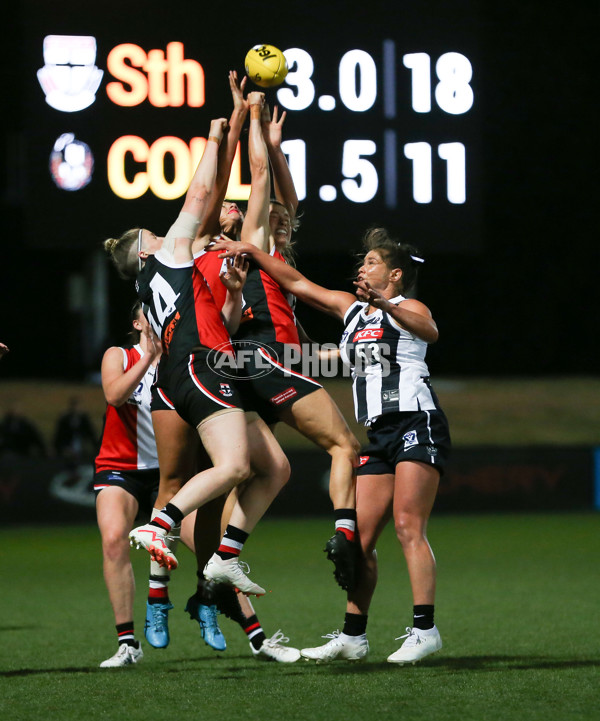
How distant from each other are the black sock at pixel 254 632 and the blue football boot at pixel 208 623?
126 millimetres

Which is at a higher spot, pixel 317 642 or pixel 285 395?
pixel 285 395

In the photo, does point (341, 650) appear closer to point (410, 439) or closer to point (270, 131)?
point (410, 439)

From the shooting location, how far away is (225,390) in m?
4.88

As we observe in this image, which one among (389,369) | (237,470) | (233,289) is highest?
(233,289)

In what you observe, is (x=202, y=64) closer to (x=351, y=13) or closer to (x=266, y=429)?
(x=351, y=13)

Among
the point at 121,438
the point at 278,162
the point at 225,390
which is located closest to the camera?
the point at 225,390

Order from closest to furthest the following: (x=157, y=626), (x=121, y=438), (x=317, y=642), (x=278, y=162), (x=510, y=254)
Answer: (x=157, y=626)
(x=121, y=438)
(x=278, y=162)
(x=317, y=642)
(x=510, y=254)

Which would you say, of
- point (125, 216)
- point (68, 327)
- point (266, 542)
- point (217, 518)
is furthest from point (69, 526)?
point (68, 327)

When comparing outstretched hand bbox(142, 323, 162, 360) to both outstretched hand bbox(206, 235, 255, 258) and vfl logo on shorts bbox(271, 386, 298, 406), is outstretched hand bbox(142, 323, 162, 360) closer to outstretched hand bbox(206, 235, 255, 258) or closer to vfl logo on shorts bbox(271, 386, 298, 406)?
outstretched hand bbox(206, 235, 255, 258)

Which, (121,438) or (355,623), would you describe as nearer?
(355,623)

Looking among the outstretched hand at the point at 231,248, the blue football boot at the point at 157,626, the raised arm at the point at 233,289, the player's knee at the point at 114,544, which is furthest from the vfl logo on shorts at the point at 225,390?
the blue football boot at the point at 157,626

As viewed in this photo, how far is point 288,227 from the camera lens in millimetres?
5711

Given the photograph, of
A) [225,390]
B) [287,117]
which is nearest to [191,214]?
[225,390]

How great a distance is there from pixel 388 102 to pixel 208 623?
16.9 ft
